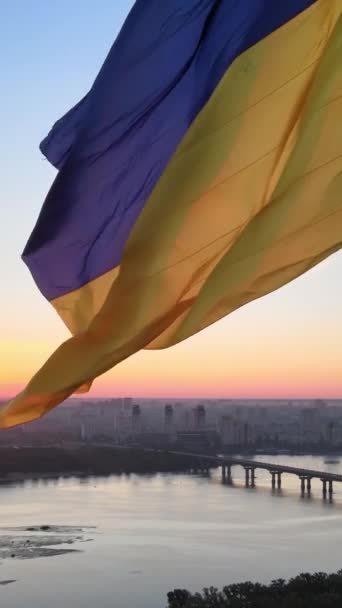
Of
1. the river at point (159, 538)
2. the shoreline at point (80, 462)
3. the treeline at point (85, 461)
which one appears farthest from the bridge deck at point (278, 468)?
the treeline at point (85, 461)

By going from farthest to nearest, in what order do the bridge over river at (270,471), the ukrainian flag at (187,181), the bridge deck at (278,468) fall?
the bridge over river at (270,471) < the bridge deck at (278,468) < the ukrainian flag at (187,181)

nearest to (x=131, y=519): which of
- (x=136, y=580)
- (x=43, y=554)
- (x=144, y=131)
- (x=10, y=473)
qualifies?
(x=43, y=554)

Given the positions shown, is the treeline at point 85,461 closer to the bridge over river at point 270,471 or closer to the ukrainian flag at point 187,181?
the bridge over river at point 270,471

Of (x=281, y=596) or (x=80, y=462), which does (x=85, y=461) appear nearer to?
(x=80, y=462)

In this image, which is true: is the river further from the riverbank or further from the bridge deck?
the riverbank

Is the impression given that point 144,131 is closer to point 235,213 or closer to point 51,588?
point 235,213

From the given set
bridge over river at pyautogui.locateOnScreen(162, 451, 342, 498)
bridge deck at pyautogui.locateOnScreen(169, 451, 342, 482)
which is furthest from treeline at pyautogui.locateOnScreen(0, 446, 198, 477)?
bridge deck at pyautogui.locateOnScreen(169, 451, 342, 482)
